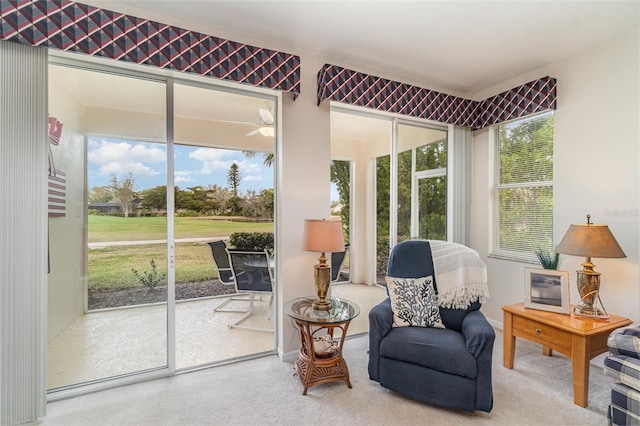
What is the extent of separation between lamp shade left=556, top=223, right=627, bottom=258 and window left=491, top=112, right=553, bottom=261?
2.48 ft

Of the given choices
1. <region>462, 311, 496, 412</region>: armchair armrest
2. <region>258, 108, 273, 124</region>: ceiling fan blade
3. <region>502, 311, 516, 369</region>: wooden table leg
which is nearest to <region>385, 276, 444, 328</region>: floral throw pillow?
<region>462, 311, 496, 412</region>: armchair armrest

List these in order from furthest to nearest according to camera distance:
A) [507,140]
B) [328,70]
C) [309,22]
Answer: [507,140] < [328,70] < [309,22]

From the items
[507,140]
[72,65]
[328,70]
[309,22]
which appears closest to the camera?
[72,65]

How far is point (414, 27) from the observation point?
7.85 feet

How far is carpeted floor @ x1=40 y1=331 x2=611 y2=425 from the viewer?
6.25 ft

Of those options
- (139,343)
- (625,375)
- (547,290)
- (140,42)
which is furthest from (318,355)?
(140,42)

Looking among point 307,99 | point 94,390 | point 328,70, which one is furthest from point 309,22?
point 94,390

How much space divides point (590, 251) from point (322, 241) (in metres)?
1.95

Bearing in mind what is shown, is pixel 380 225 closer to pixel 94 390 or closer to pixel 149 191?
pixel 149 191

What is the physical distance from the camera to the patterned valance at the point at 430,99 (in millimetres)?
2760

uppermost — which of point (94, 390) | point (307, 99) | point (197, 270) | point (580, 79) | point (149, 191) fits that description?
point (580, 79)

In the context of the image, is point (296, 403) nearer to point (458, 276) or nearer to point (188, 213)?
point (458, 276)

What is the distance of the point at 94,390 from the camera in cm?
221

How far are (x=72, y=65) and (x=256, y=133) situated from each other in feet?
4.50
